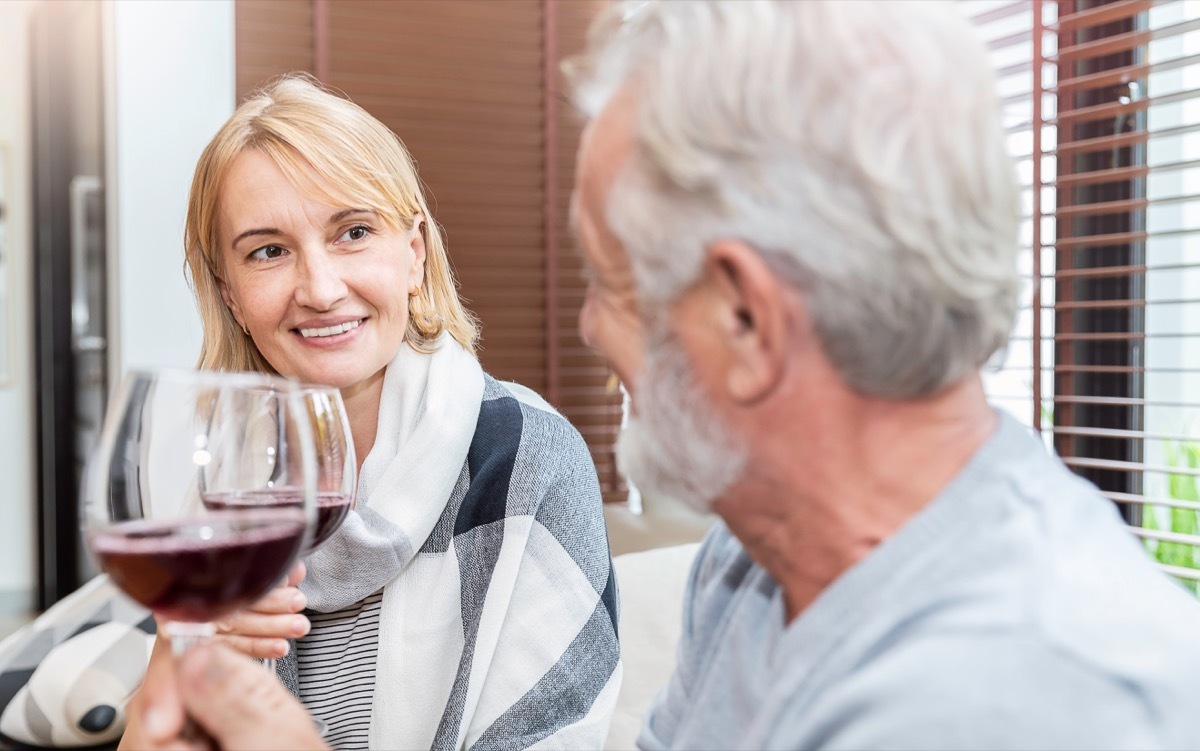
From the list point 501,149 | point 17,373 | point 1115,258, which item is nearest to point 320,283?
point 1115,258

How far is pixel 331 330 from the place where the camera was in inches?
58.7

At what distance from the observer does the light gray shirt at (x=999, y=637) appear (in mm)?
593

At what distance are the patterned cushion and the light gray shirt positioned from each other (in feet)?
6.41

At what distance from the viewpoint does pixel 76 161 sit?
17.2ft

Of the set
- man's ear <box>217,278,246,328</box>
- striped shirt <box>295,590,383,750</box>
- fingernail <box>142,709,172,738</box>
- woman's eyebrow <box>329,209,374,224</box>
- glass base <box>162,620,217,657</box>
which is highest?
woman's eyebrow <box>329,209,374,224</box>

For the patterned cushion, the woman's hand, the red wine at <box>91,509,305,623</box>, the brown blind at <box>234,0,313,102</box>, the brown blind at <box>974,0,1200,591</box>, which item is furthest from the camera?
the brown blind at <box>234,0,313,102</box>

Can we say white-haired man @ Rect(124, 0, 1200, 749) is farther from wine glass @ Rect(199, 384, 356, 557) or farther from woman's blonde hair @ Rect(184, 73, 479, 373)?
woman's blonde hair @ Rect(184, 73, 479, 373)

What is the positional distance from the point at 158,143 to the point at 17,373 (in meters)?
2.91

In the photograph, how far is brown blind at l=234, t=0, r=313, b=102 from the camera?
11.7 feet

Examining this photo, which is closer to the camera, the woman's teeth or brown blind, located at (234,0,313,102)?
the woman's teeth

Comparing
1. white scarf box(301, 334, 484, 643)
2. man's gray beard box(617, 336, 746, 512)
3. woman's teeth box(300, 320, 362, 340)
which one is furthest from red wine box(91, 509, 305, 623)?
woman's teeth box(300, 320, 362, 340)

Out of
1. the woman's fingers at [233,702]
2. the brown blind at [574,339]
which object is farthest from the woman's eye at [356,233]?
the brown blind at [574,339]

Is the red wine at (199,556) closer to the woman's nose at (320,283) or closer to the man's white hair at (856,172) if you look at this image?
the man's white hair at (856,172)

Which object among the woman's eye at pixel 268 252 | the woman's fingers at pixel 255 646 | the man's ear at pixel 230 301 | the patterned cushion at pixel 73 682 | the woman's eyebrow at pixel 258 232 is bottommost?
the patterned cushion at pixel 73 682
